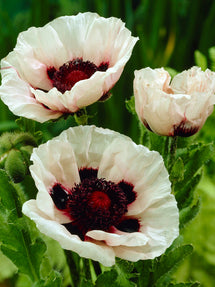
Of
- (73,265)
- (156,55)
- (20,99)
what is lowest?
(156,55)

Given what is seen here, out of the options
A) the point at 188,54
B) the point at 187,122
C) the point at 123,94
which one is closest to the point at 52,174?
the point at 187,122

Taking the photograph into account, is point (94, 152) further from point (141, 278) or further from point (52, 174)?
point (141, 278)

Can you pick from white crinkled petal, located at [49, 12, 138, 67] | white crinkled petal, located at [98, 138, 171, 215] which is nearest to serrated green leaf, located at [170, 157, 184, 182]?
white crinkled petal, located at [98, 138, 171, 215]

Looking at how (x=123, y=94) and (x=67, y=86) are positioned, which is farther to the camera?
(x=123, y=94)

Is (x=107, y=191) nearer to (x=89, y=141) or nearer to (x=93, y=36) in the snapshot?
(x=89, y=141)

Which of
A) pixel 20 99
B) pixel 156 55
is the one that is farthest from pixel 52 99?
pixel 156 55
